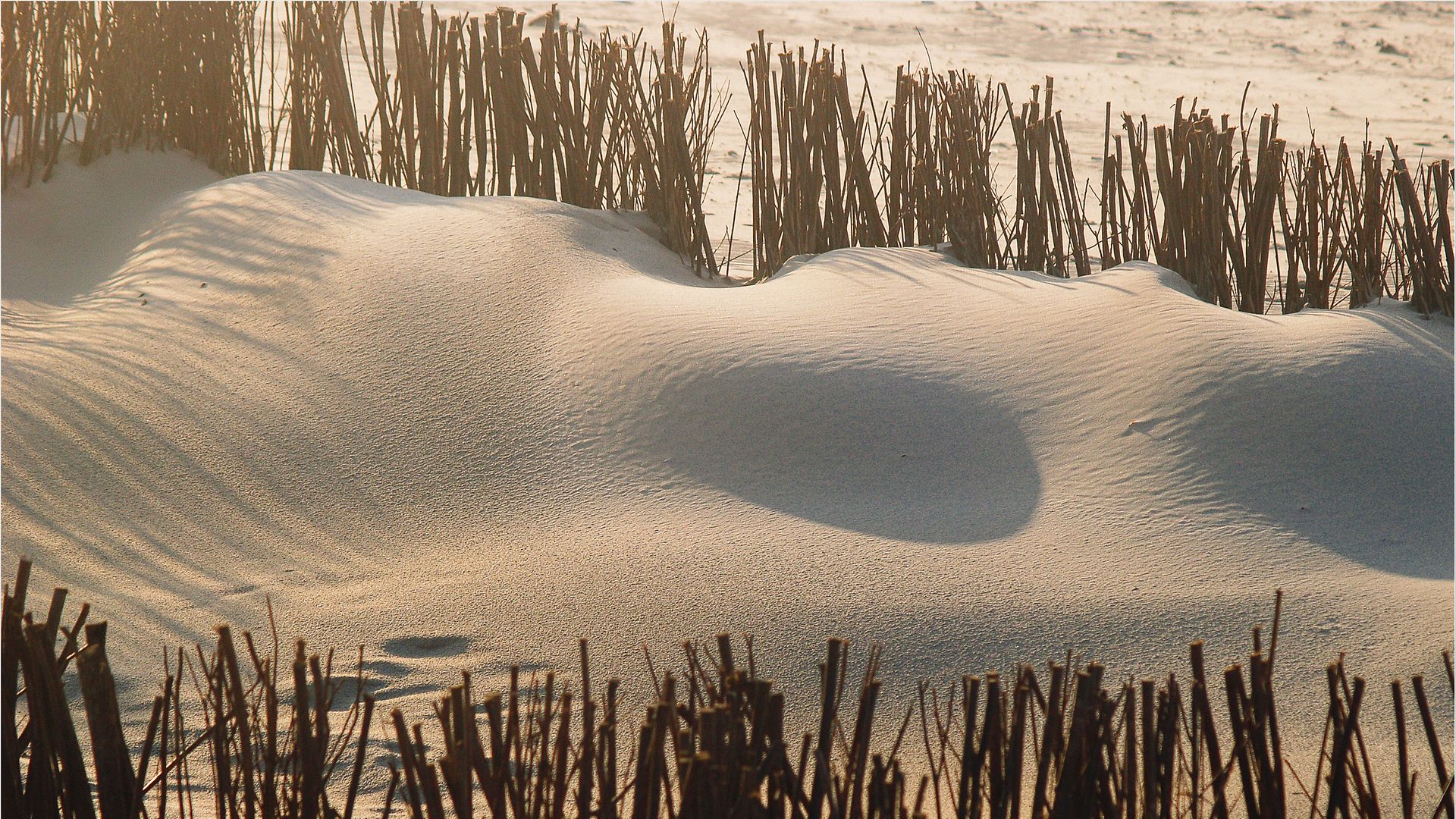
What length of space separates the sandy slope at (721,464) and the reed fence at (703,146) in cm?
25

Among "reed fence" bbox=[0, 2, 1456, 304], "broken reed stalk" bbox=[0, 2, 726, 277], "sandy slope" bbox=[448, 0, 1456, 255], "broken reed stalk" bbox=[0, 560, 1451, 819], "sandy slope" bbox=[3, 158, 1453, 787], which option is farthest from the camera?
"sandy slope" bbox=[448, 0, 1456, 255]

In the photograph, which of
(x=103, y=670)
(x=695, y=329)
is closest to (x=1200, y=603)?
(x=695, y=329)

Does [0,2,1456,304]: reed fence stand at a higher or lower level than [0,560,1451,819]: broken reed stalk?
higher

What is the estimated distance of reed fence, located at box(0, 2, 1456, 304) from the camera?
2.88 metres

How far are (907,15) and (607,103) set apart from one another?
579 centimetres

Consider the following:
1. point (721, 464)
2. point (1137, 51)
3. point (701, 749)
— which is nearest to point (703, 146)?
point (721, 464)

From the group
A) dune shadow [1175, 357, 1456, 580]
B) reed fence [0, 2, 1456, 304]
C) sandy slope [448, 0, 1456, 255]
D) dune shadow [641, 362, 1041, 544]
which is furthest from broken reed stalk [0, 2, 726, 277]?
sandy slope [448, 0, 1456, 255]

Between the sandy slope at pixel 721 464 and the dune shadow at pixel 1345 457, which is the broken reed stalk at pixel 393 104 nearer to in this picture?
the sandy slope at pixel 721 464

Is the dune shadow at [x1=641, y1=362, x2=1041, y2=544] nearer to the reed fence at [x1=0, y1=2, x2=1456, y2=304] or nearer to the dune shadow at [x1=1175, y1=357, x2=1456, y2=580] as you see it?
the dune shadow at [x1=1175, y1=357, x2=1456, y2=580]

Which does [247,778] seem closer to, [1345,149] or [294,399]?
[294,399]

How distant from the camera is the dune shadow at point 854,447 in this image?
2113 millimetres

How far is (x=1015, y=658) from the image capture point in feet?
5.67

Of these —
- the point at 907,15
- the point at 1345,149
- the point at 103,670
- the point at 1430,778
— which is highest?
the point at 907,15

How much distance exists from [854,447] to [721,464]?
0.80ft
